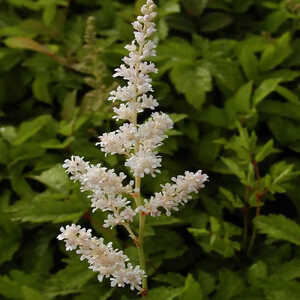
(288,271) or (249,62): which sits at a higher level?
(249,62)

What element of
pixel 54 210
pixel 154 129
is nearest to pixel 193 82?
pixel 54 210

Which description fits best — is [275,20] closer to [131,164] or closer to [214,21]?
[214,21]

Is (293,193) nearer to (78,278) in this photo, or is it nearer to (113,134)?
(78,278)

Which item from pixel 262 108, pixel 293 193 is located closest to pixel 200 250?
pixel 293 193

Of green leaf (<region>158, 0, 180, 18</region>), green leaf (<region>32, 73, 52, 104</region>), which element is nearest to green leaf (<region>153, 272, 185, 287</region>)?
green leaf (<region>32, 73, 52, 104</region>)

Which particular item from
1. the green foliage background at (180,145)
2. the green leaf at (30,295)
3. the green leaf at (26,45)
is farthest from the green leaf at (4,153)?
the green leaf at (30,295)

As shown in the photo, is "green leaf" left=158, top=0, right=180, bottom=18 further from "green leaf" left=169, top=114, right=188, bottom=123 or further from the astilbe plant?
the astilbe plant

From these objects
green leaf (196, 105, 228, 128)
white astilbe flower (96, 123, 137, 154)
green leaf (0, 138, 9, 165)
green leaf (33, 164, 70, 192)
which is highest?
white astilbe flower (96, 123, 137, 154)
